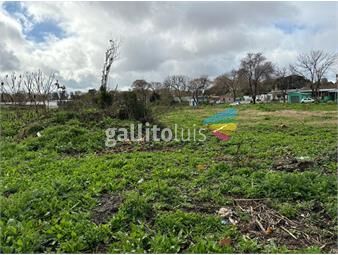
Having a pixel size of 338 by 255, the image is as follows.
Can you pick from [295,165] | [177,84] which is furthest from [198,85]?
[295,165]

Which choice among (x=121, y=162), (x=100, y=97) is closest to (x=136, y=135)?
(x=121, y=162)

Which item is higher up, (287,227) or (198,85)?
(198,85)

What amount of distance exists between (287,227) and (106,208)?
1.94m

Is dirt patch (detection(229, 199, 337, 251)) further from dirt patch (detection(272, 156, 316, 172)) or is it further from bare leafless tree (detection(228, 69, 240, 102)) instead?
bare leafless tree (detection(228, 69, 240, 102))

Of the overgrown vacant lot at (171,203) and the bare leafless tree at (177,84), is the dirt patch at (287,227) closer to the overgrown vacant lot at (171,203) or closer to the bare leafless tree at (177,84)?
the overgrown vacant lot at (171,203)

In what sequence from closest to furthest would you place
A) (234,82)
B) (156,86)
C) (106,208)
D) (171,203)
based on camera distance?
(106,208)
(171,203)
(156,86)
(234,82)

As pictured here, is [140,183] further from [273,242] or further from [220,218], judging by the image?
[273,242]

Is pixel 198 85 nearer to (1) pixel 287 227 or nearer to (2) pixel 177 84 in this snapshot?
(2) pixel 177 84

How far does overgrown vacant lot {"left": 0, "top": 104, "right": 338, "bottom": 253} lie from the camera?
9.09 ft

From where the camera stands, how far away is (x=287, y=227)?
3080 mm

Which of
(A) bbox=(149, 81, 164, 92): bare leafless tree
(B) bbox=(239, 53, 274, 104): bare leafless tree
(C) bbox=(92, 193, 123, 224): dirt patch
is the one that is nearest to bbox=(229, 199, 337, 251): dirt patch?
(C) bbox=(92, 193, 123, 224): dirt patch

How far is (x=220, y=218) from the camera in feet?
10.6

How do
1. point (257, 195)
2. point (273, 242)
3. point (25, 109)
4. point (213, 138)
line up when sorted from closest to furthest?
1. point (273, 242)
2. point (257, 195)
3. point (213, 138)
4. point (25, 109)

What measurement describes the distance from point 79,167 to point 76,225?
2.51 m
